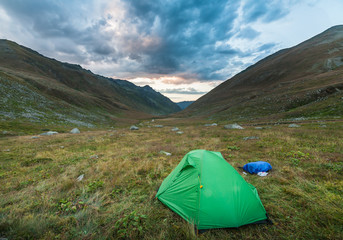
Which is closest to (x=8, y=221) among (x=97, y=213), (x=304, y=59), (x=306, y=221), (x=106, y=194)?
(x=97, y=213)

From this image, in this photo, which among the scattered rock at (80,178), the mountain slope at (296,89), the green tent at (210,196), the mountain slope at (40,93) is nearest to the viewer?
the green tent at (210,196)

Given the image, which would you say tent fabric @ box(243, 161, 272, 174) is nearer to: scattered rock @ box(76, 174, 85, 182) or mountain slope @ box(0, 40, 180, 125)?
scattered rock @ box(76, 174, 85, 182)

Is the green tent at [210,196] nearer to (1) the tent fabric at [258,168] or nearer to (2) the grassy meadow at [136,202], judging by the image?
(2) the grassy meadow at [136,202]

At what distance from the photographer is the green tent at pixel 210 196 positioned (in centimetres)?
463

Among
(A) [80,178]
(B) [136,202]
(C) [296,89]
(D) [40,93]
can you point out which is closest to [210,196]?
(B) [136,202]

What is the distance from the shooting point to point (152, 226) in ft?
14.6

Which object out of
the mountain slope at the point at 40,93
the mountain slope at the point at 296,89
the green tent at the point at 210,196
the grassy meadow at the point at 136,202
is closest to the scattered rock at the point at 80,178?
the grassy meadow at the point at 136,202

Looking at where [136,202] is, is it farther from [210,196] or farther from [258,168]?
[258,168]

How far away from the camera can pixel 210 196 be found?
A: 501 centimetres

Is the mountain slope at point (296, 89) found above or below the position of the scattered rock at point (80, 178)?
above

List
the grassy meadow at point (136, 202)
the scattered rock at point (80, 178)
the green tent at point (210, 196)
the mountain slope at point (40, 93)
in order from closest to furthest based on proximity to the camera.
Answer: the grassy meadow at point (136, 202), the green tent at point (210, 196), the scattered rock at point (80, 178), the mountain slope at point (40, 93)

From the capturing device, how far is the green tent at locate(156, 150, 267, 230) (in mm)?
4633

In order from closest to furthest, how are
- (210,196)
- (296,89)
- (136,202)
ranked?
(210,196), (136,202), (296,89)

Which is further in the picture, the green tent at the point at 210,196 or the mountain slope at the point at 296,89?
the mountain slope at the point at 296,89
